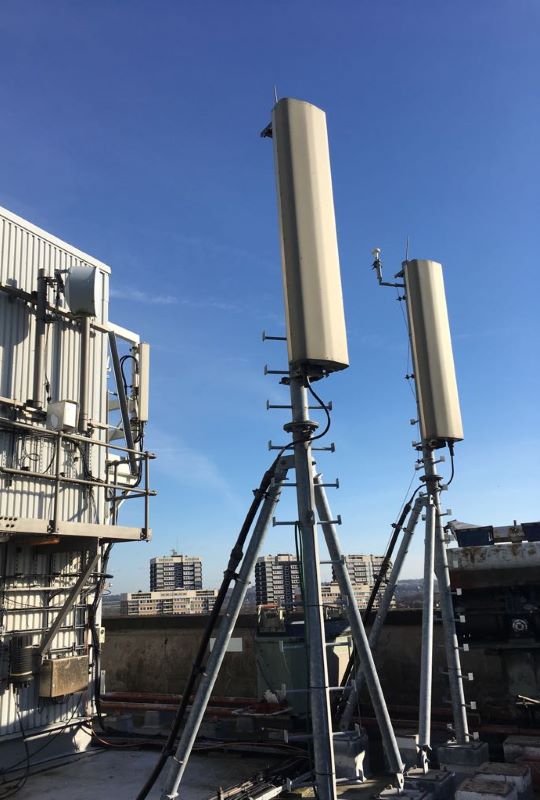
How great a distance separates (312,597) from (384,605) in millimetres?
4651

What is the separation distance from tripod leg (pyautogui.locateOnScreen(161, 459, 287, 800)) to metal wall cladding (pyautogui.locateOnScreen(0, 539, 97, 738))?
4662mm

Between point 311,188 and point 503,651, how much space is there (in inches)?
350

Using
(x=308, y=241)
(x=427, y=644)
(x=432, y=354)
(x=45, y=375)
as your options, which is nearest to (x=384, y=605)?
(x=427, y=644)

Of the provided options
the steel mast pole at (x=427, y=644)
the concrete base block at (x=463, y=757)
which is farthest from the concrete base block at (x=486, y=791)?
the concrete base block at (x=463, y=757)

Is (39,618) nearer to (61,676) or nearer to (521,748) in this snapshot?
(61,676)

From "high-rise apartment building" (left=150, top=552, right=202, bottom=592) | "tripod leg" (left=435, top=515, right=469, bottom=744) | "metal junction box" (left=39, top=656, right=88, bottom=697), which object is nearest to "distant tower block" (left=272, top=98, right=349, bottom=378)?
"tripod leg" (left=435, top=515, right=469, bottom=744)

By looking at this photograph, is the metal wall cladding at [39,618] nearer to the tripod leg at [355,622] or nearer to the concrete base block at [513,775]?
the tripod leg at [355,622]

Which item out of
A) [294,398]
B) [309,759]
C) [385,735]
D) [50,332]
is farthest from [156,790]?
[50,332]

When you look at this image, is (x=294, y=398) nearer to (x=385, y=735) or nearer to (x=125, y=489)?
(x=385, y=735)

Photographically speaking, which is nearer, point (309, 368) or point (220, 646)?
point (220, 646)

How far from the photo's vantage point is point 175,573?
182 m

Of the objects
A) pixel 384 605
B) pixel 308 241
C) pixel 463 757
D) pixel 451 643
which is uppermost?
pixel 308 241

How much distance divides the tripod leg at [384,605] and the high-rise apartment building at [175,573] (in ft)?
566

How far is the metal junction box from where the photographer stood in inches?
417
